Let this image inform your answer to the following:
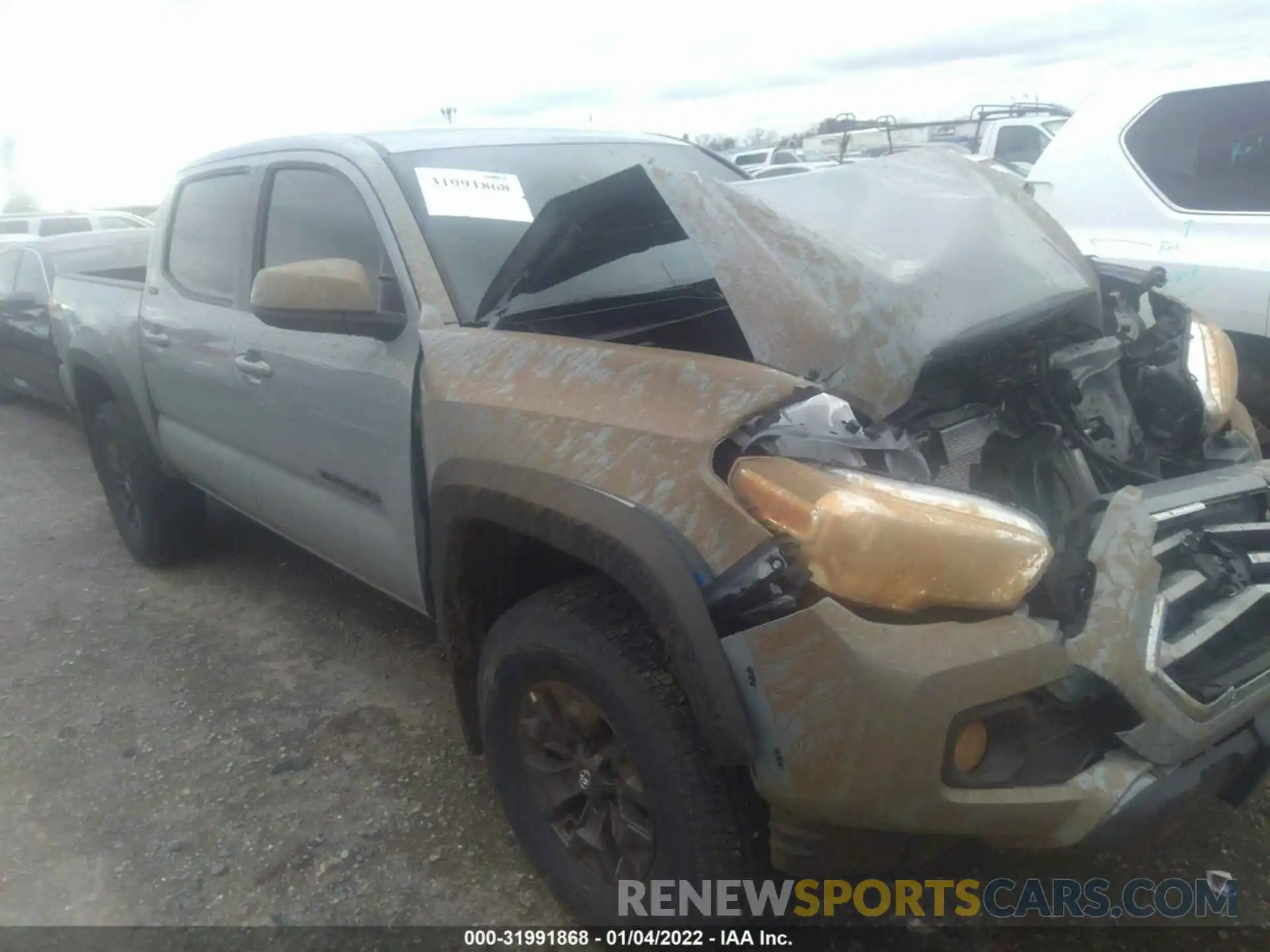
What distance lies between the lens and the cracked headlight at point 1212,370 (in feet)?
7.54

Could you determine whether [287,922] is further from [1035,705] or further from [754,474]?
[1035,705]

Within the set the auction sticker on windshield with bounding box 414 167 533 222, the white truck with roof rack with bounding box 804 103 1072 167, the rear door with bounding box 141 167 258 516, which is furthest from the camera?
the white truck with roof rack with bounding box 804 103 1072 167

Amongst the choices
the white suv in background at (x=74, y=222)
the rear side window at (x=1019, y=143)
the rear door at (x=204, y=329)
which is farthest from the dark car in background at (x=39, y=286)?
the rear side window at (x=1019, y=143)

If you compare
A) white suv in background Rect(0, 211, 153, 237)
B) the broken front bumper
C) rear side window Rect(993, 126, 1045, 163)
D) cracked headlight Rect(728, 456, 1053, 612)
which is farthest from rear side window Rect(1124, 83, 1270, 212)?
white suv in background Rect(0, 211, 153, 237)

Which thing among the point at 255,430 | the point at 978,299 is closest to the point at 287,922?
the point at 255,430

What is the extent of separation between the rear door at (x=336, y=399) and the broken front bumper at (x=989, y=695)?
49.7 inches

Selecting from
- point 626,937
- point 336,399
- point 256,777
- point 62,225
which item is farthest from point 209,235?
point 62,225

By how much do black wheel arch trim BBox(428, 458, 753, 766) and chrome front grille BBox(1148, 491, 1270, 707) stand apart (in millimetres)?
733

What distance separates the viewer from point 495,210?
8.77 ft

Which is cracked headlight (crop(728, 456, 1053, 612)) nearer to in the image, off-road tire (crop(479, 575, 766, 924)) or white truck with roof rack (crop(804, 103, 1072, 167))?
off-road tire (crop(479, 575, 766, 924))

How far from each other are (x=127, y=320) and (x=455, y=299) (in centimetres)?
226

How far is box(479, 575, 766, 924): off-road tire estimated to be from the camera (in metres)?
1.76

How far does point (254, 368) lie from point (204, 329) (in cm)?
50

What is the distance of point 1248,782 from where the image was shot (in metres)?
1.87
